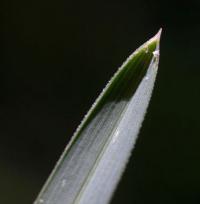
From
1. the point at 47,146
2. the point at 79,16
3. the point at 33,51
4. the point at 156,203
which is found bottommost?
the point at 156,203

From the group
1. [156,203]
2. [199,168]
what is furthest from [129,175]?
[199,168]

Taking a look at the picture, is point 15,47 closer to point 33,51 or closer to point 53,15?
point 33,51

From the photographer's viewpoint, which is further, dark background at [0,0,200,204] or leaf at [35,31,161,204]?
dark background at [0,0,200,204]

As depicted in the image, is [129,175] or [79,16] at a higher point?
[79,16]

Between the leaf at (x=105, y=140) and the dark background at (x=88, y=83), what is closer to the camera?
the leaf at (x=105, y=140)
